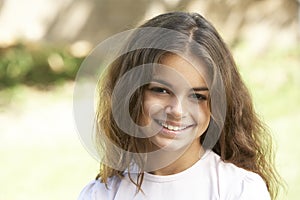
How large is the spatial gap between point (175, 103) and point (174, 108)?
1cm

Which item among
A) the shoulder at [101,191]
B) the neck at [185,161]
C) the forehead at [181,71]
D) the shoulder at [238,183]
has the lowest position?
the shoulder at [238,183]

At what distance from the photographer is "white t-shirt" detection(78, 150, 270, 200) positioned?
1.74 m

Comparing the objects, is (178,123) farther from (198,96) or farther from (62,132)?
(62,132)

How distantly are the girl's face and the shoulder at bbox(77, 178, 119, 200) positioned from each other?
8.3 inches

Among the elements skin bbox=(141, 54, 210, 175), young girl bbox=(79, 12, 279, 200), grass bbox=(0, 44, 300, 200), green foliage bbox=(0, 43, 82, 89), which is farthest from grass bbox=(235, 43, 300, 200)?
skin bbox=(141, 54, 210, 175)

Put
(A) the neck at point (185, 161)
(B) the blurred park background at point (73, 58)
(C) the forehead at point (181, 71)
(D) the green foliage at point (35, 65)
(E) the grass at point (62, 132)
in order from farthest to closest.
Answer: (D) the green foliage at point (35, 65), (B) the blurred park background at point (73, 58), (E) the grass at point (62, 132), (A) the neck at point (185, 161), (C) the forehead at point (181, 71)

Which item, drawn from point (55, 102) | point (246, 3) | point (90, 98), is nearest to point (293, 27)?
point (246, 3)

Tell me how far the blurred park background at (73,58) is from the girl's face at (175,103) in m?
2.48

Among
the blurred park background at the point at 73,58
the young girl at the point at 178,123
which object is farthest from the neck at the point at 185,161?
the blurred park background at the point at 73,58

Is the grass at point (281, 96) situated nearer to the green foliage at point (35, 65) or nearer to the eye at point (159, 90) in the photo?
the green foliage at point (35, 65)

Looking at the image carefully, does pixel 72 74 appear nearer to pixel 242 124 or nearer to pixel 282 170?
pixel 282 170

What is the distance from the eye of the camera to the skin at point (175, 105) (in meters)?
1.69

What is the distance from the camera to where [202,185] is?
1.79 meters

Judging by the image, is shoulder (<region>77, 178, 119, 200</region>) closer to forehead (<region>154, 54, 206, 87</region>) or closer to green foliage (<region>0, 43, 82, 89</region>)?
forehead (<region>154, 54, 206, 87</region>)
